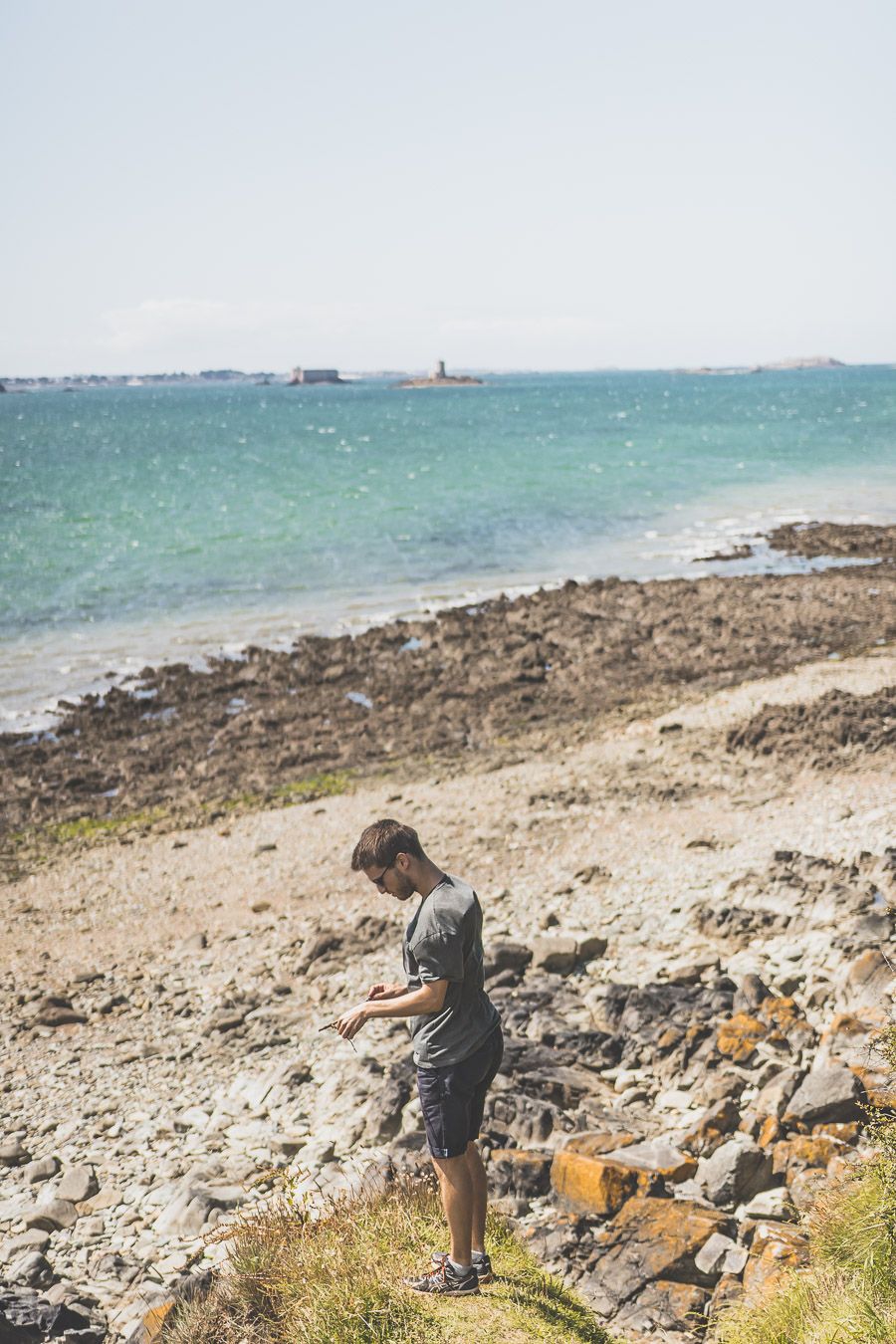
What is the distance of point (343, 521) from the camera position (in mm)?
44688

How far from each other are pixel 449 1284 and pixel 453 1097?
1094 mm

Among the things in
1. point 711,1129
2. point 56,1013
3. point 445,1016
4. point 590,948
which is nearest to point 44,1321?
point 445,1016

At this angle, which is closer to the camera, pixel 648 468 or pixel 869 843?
pixel 869 843

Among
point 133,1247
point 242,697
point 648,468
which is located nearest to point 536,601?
point 242,697

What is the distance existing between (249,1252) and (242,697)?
17041 millimetres

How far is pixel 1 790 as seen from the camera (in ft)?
59.7

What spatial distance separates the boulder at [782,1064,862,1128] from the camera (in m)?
6.60

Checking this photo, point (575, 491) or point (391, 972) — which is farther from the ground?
Result: point (575, 491)

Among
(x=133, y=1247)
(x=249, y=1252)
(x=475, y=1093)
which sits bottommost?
(x=133, y=1247)

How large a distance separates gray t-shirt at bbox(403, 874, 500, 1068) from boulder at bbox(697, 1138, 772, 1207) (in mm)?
2354

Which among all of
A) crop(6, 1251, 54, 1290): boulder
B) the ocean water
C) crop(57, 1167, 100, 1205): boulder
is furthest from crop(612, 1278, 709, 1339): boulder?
the ocean water

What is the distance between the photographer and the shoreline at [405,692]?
1820cm

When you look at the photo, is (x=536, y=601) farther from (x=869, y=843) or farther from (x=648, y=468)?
(x=648, y=468)

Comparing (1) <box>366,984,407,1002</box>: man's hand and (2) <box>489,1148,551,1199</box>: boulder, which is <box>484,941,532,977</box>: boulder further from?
(1) <box>366,984,407,1002</box>: man's hand
